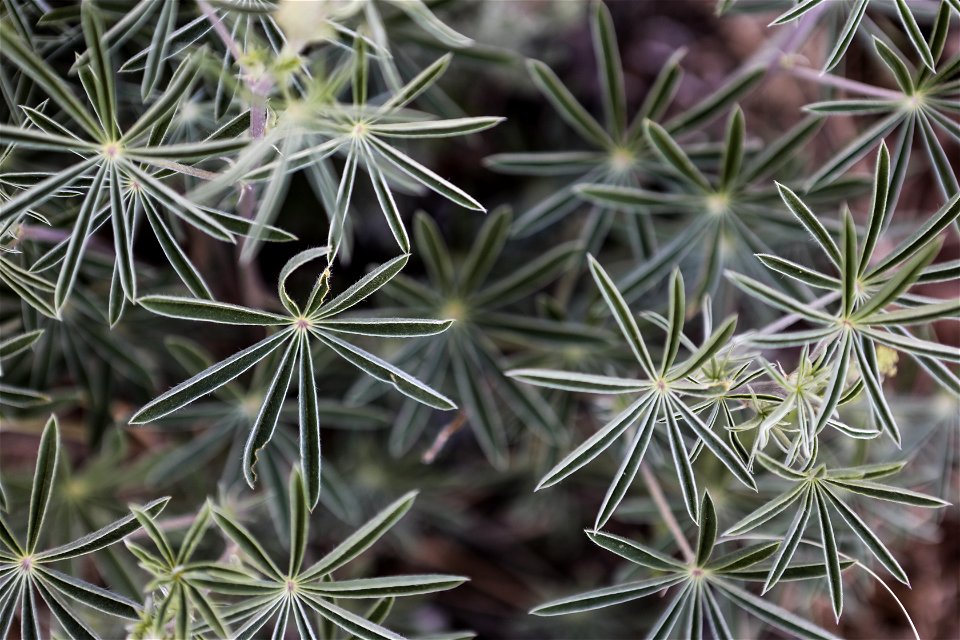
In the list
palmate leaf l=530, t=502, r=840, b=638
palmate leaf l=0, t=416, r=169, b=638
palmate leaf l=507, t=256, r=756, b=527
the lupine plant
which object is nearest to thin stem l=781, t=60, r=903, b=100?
the lupine plant

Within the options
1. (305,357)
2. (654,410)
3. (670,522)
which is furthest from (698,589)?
(305,357)

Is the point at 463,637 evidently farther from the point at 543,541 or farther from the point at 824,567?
the point at 543,541

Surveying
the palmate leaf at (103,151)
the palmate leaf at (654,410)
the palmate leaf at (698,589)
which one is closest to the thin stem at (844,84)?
the palmate leaf at (654,410)

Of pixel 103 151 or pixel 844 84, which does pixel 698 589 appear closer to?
pixel 844 84

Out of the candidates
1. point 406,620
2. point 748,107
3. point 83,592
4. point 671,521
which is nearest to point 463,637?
point 671,521

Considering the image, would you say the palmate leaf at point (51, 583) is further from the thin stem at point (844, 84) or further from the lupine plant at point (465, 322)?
the thin stem at point (844, 84)

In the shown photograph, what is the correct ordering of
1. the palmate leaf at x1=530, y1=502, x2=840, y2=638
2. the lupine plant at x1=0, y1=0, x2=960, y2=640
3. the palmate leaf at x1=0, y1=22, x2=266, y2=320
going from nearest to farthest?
the palmate leaf at x1=0, y1=22, x2=266, y2=320 < the lupine plant at x1=0, y1=0, x2=960, y2=640 < the palmate leaf at x1=530, y1=502, x2=840, y2=638

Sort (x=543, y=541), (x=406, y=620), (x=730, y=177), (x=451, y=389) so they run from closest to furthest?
(x=730, y=177), (x=451, y=389), (x=406, y=620), (x=543, y=541)

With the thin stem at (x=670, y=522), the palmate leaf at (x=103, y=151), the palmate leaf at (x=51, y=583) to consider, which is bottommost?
the palmate leaf at (x=51, y=583)

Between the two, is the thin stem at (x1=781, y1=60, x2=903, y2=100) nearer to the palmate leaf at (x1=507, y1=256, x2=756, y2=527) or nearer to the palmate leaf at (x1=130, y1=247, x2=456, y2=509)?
the palmate leaf at (x1=507, y1=256, x2=756, y2=527)
